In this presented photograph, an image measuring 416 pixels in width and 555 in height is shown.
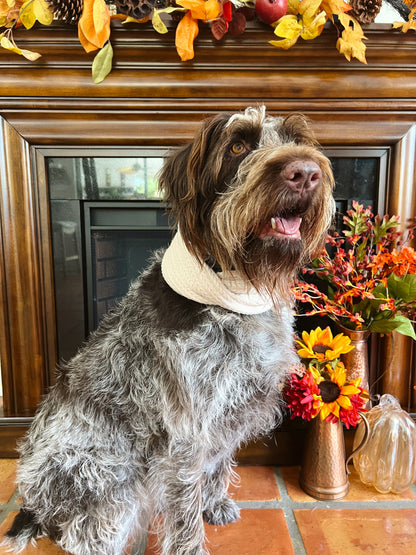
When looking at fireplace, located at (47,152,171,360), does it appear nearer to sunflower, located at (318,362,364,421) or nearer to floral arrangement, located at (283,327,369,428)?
floral arrangement, located at (283,327,369,428)

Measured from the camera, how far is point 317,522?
1408 mm

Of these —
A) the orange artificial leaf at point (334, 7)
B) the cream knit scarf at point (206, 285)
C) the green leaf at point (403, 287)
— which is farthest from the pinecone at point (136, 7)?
the green leaf at point (403, 287)

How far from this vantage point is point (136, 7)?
1372 mm

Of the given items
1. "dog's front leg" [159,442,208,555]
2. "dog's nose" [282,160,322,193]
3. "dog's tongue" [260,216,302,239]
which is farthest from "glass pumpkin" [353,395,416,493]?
"dog's nose" [282,160,322,193]

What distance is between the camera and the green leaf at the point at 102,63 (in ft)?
4.76

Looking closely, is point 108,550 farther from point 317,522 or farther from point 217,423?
point 317,522

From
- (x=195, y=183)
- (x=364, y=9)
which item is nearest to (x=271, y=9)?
(x=364, y=9)

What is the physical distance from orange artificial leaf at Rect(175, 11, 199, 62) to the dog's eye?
588mm

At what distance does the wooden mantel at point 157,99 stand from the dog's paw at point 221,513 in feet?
3.44

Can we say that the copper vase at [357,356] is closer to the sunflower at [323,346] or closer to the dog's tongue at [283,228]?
the sunflower at [323,346]

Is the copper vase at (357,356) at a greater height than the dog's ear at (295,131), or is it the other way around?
the dog's ear at (295,131)

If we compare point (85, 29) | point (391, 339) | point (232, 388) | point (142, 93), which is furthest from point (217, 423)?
point (85, 29)

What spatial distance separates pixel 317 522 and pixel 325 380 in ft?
1.69

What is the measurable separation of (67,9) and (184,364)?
1.32 metres
